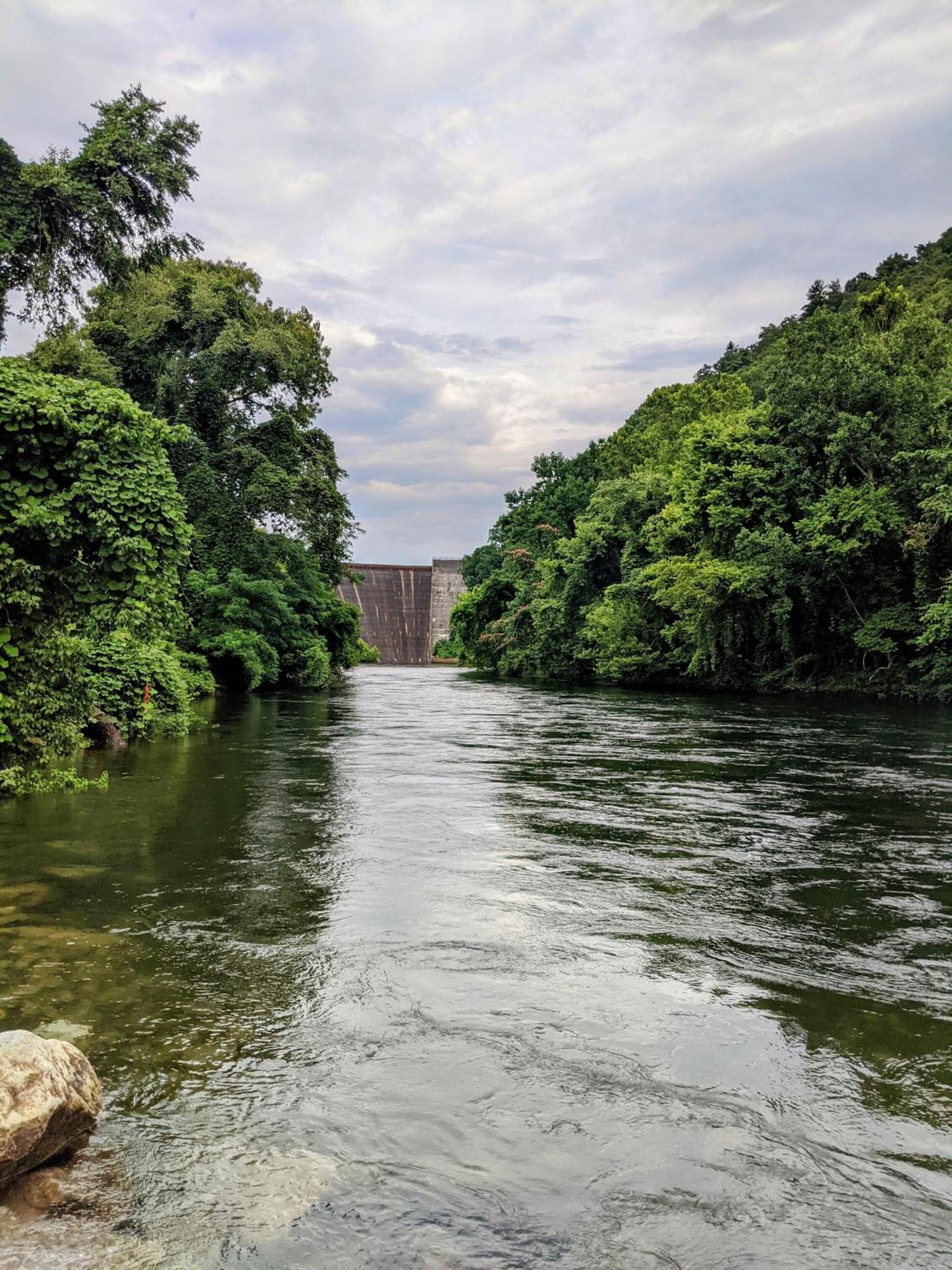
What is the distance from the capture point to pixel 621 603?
40.1 metres

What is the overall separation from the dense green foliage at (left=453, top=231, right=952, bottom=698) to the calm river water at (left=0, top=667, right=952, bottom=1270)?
20561mm

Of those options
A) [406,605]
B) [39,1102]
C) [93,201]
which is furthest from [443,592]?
[39,1102]

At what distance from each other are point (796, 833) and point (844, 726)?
39.7 feet

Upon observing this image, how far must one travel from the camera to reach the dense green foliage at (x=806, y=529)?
2920cm

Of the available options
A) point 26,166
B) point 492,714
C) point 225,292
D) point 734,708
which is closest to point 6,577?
point 26,166

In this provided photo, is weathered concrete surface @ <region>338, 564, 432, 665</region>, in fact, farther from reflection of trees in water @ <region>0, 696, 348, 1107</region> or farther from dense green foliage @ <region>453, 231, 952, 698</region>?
reflection of trees in water @ <region>0, 696, 348, 1107</region>

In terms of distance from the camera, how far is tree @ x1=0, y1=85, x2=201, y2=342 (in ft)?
52.3

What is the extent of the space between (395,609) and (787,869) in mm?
94385

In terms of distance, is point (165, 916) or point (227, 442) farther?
point (227, 442)

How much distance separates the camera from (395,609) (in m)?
102

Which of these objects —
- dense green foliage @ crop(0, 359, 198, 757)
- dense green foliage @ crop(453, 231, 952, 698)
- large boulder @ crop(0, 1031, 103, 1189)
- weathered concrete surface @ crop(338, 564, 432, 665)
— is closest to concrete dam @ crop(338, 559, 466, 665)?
weathered concrete surface @ crop(338, 564, 432, 665)

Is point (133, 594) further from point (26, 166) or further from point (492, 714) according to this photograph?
point (492, 714)

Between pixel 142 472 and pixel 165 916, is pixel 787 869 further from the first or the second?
pixel 142 472

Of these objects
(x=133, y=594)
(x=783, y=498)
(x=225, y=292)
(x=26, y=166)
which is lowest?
(x=133, y=594)
